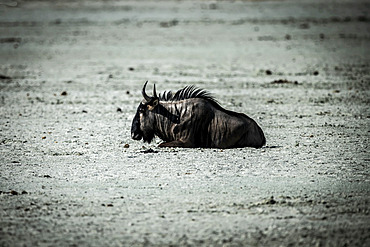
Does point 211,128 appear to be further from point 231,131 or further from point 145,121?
point 145,121

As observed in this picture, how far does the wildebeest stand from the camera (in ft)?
32.8

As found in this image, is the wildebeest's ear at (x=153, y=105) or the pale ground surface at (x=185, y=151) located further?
the wildebeest's ear at (x=153, y=105)

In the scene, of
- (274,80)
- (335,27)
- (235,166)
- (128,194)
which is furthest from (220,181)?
(335,27)

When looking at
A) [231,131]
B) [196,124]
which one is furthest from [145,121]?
[231,131]

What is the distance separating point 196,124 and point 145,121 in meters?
0.89

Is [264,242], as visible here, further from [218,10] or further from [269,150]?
[218,10]

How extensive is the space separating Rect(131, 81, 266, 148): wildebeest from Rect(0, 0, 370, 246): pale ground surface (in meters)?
0.20

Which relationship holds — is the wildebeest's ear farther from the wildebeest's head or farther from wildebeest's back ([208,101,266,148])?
wildebeest's back ([208,101,266,148])

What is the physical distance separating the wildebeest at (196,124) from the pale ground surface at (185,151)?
0.64 feet

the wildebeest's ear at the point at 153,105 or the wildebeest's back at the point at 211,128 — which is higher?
the wildebeest's ear at the point at 153,105

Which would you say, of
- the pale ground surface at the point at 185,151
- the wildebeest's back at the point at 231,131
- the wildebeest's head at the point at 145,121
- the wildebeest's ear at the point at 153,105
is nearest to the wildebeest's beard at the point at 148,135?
the wildebeest's head at the point at 145,121

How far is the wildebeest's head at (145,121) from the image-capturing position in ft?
33.8

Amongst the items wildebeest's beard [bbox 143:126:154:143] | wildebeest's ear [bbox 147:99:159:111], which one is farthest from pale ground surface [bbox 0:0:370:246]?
wildebeest's ear [bbox 147:99:159:111]

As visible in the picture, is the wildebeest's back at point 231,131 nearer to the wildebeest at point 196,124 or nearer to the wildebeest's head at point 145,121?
the wildebeest at point 196,124
